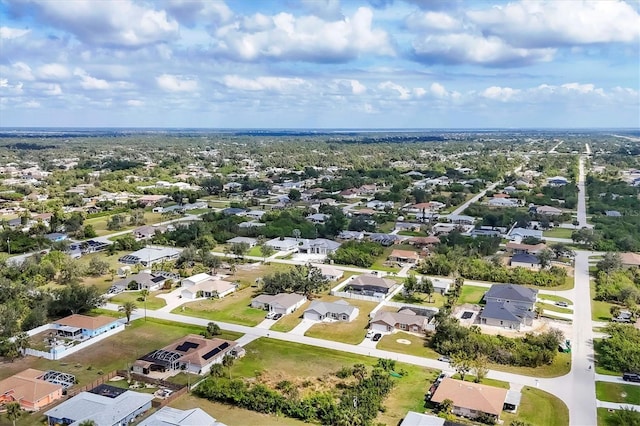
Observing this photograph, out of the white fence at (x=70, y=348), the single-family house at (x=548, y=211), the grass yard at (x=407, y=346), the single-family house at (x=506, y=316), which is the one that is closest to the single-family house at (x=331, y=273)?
the grass yard at (x=407, y=346)

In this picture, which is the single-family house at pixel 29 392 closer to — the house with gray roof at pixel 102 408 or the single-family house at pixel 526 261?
the house with gray roof at pixel 102 408

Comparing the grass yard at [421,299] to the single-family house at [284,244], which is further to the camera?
the single-family house at [284,244]

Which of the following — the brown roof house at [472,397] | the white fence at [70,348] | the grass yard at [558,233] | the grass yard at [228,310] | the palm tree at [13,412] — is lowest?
the grass yard at [558,233]

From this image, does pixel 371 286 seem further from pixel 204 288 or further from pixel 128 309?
pixel 128 309

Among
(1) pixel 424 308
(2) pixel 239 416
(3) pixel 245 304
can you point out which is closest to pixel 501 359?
(1) pixel 424 308

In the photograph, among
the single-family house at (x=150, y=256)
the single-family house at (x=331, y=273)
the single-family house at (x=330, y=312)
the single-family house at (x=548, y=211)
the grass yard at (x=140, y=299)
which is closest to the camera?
the single-family house at (x=330, y=312)

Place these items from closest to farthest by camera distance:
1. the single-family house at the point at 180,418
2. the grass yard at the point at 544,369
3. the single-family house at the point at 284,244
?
1. the single-family house at the point at 180,418
2. the grass yard at the point at 544,369
3. the single-family house at the point at 284,244

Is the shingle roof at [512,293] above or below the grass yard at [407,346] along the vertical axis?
above
